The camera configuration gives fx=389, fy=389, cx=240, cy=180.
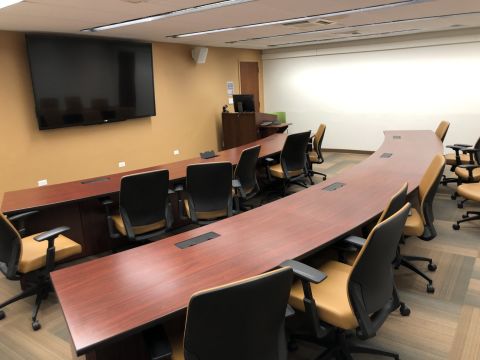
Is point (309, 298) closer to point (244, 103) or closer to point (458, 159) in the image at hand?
point (458, 159)

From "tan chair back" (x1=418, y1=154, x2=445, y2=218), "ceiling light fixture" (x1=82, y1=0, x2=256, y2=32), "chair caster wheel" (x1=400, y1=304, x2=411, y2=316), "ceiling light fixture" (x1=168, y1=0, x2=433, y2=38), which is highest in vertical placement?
"ceiling light fixture" (x1=168, y1=0, x2=433, y2=38)

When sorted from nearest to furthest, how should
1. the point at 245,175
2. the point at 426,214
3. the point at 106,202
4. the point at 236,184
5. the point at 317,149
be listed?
the point at 426,214 → the point at 106,202 → the point at 236,184 → the point at 245,175 → the point at 317,149

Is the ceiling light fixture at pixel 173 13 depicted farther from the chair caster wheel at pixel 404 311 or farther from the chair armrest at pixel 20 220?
the chair caster wheel at pixel 404 311

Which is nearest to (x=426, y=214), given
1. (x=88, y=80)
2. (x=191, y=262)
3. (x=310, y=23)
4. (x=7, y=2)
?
(x=191, y=262)

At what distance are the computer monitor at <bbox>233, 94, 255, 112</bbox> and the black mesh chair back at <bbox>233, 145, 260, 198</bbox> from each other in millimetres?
3795

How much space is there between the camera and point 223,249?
2150mm

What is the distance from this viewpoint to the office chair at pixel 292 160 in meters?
5.02

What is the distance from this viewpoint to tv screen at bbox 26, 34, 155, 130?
5.37 metres

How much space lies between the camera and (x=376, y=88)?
8297 mm

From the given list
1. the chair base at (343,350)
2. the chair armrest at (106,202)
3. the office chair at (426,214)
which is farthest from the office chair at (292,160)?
the chair base at (343,350)

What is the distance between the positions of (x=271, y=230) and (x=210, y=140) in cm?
629

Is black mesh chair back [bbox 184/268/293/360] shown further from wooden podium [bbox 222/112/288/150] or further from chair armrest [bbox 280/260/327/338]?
wooden podium [bbox 222/112/288/150]

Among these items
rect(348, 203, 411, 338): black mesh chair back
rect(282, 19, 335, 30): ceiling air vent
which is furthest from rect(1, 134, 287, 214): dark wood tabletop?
rect(282, 19, 335, 30): ceiling air vent

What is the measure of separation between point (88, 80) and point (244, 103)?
3244 mm
